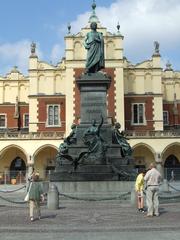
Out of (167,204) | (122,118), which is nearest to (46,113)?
(122,118)

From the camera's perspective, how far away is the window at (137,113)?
5553 centimetres

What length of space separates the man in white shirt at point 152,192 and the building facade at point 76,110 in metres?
35.8

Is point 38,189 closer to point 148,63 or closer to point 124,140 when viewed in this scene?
point 124,140

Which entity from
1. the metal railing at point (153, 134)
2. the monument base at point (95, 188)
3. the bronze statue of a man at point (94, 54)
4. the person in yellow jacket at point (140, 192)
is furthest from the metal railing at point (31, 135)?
the person in yellow jacket at point (140, 192)

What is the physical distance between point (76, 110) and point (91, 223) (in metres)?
40.3

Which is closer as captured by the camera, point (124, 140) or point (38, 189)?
point (38, 189)

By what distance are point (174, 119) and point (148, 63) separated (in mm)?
7085

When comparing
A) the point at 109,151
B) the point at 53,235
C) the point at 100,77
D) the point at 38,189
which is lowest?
the point at 53,235

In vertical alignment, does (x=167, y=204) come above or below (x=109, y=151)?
below

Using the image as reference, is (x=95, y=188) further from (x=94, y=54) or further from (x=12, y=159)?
(x=12, y=159)

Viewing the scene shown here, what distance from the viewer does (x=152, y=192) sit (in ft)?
50.6

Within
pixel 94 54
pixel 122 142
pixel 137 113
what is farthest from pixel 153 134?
pixel 122 142

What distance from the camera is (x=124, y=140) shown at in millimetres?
22109

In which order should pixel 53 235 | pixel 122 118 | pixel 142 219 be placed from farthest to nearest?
pixel 122 118 → pixel 142 219 → pixel 53 235
